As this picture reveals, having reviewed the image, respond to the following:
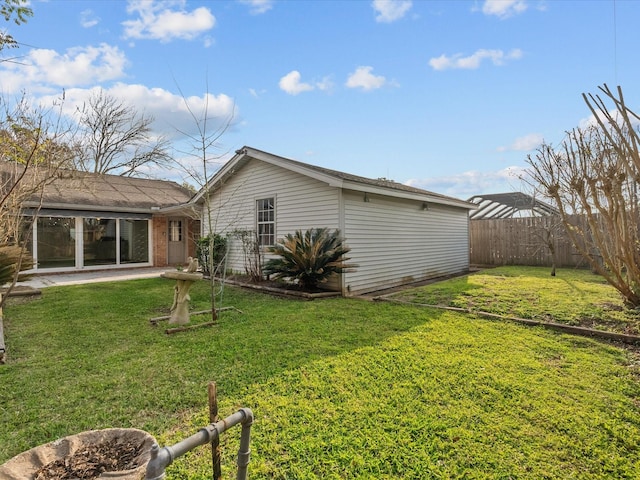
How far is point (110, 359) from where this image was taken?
4.13m

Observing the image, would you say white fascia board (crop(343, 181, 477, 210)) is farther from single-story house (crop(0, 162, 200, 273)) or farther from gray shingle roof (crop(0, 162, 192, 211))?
gray shingle roof (crop(0, 162, 192, 211))

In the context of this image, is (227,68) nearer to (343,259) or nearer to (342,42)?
(342,42)

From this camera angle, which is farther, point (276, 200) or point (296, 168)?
point (276, 200)

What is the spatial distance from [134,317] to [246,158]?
19.4ft

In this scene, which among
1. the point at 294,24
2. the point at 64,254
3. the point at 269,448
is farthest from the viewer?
the point at 64,254

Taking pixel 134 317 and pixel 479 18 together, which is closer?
pixel 134 317

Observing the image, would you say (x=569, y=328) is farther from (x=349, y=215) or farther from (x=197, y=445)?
(x=197, y=445)

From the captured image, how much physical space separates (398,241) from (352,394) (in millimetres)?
7263

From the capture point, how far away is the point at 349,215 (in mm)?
8336

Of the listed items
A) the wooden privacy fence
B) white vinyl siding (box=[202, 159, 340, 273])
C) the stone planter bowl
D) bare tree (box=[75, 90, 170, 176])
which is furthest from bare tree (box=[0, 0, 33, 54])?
bare tree (box=[75, 90, 170, 176])

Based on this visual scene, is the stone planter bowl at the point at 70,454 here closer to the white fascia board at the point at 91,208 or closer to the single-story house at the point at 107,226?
the single-story house at the point at 107,226

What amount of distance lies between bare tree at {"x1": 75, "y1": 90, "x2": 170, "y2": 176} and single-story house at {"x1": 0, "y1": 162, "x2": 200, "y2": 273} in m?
6.04

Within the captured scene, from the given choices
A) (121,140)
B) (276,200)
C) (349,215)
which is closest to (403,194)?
(349,215)

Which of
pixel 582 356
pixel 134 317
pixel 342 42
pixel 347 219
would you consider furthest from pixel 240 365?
pixel 342 42
